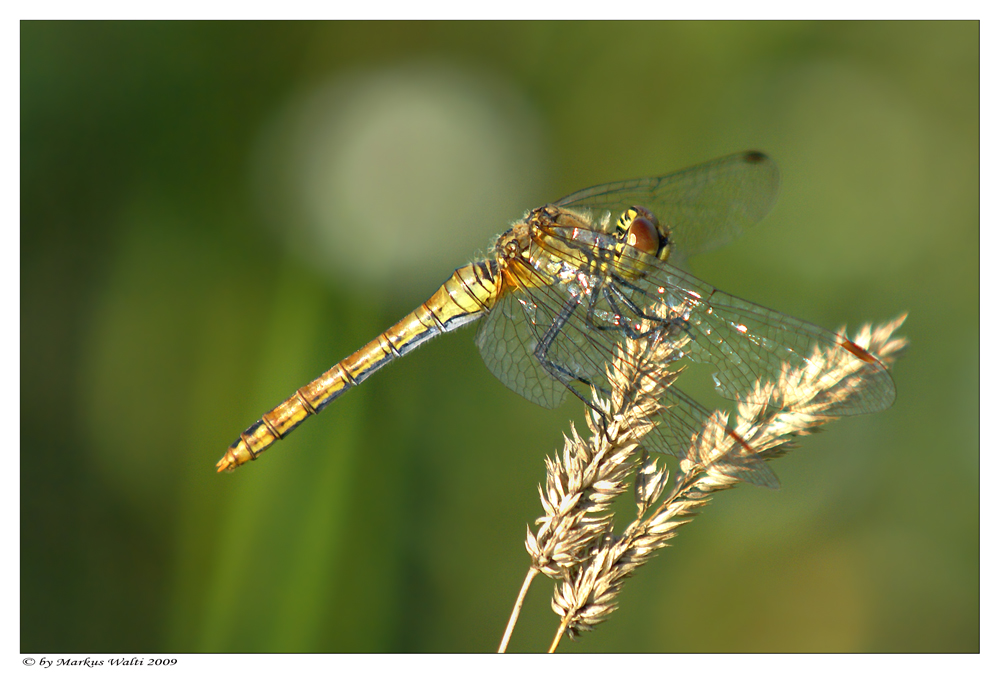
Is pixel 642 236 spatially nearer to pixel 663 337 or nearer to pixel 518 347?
pixel 663 337

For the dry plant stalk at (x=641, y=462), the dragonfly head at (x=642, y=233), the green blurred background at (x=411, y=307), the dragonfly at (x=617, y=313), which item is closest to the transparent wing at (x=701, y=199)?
the dragonfly at (x=617, y=313)

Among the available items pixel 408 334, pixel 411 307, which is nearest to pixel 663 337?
pixel 408 334

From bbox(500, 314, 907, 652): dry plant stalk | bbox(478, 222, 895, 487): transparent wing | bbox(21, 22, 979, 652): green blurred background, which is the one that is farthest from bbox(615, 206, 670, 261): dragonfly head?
bbox(21, 22, 979, 652): green blurred background

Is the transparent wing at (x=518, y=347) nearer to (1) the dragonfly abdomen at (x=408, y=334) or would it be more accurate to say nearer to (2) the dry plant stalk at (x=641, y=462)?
(1) the dragonfly abdomen at (x=408, y=334)

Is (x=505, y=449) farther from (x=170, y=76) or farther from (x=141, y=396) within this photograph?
(x=170, y=76)

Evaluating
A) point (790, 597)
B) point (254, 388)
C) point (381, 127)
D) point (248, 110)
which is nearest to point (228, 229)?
point (248, 110)

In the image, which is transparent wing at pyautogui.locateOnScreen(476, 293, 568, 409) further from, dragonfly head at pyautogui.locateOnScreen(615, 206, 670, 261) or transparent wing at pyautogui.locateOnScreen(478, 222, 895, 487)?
dragonfly head at pyautogui.locateOnScreen(615, 206, 670, 261)
